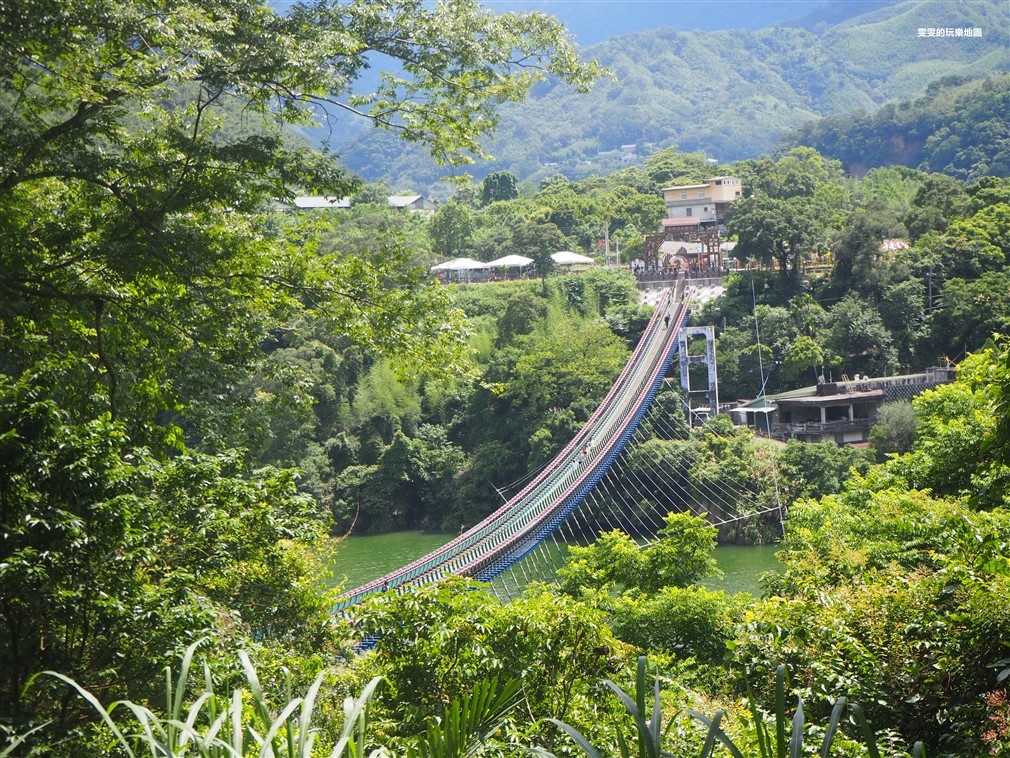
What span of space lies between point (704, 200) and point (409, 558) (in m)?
13.9

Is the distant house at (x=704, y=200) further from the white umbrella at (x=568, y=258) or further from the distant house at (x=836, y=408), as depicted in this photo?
the distant house at (x=836, y=408)

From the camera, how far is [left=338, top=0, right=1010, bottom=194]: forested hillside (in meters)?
84.7

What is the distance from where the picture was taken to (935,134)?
150 ft

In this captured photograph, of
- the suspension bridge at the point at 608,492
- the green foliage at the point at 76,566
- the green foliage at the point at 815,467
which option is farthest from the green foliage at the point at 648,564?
the green foliage at the point at 815,467

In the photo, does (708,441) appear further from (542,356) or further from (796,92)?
(796,92)

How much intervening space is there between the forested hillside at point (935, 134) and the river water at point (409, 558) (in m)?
27.4

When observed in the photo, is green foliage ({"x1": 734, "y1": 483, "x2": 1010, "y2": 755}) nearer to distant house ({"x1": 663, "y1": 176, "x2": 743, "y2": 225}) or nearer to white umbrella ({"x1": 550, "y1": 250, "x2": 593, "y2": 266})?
white umbrella ({"x1": 550, "y1": 250, "x2": 593, "y2": 266})

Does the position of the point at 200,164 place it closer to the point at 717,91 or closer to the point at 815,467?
the point at 815,467

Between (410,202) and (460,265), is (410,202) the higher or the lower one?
the higher one

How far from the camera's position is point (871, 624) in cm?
386

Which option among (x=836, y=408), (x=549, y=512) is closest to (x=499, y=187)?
(x=836, y=408)

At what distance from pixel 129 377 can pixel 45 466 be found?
2.05m

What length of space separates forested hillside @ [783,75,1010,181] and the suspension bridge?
24799mm

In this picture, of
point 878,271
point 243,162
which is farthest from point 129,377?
point 878,271
